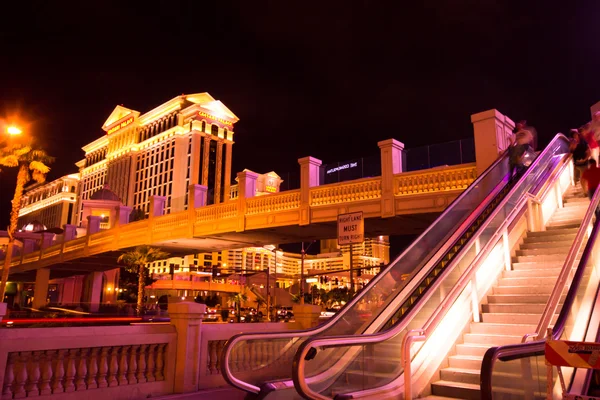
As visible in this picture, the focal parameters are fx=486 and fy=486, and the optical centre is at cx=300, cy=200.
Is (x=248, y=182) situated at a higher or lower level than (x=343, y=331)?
higher

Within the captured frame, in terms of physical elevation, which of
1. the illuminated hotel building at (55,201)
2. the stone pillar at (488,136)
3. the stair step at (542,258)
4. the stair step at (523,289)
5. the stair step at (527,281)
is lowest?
the stair step at (523,289)

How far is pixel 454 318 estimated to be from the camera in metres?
7.33

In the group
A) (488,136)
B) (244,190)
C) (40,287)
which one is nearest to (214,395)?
(488,136)

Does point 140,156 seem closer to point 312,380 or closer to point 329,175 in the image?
point 329,175

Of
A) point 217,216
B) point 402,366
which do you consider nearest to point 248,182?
point 217,216

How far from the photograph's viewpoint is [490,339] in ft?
23.2

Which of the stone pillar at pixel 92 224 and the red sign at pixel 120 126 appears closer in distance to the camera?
the stone pillar at pixel 92 224

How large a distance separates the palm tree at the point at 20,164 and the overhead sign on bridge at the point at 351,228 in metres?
26.9

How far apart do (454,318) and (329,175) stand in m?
11.6

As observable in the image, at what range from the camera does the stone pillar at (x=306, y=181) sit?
18047mm

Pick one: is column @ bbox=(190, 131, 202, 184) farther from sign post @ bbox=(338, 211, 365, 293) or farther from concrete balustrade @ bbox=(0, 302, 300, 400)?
concrete balustrade @ bbox=(0, 302, 300, 400)

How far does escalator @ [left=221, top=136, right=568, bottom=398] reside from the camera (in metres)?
5.83

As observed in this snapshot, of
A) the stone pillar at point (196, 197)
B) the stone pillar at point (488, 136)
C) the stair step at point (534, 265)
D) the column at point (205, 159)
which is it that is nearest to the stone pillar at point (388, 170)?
the stone pillar at point (488, 136)

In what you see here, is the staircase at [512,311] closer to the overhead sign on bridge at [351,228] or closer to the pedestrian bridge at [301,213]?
the overhead sign on bridge at [351,228]
